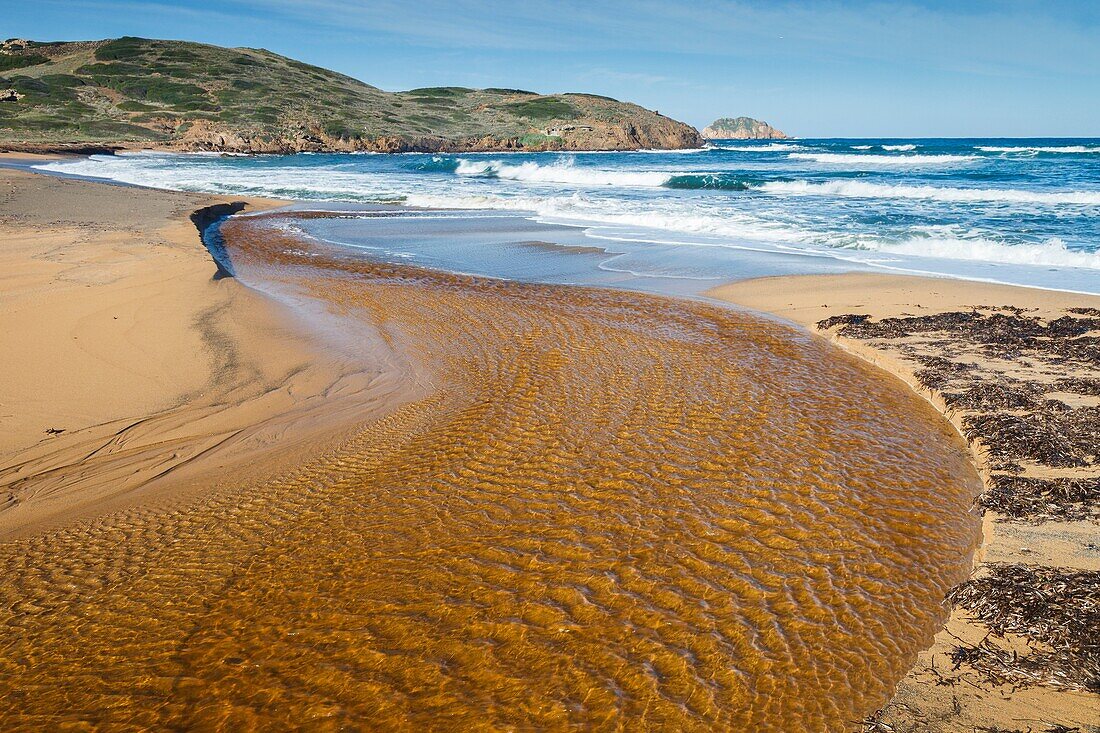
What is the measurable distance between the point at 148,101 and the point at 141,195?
6679 cm

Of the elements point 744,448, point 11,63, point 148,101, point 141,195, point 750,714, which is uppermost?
point 11,63

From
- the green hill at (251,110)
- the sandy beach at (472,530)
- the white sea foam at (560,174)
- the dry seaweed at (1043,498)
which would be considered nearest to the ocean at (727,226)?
the white sea foam at (560,174)

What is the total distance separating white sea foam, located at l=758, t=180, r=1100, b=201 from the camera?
20641 millimetres

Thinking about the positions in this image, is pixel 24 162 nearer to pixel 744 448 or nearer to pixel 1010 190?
pixel 744 448

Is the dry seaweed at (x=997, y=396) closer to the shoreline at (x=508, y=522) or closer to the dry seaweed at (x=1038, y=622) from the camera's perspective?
the shoreline at (x=508, y=522)

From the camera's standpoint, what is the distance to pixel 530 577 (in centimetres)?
305

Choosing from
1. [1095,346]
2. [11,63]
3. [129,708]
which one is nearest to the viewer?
[129,708]

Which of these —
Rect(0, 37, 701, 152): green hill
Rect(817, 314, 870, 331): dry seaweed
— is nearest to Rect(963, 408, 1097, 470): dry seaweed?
Rect(817, 314, 870, 331): dry seaweed

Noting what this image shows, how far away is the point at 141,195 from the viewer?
18.3m

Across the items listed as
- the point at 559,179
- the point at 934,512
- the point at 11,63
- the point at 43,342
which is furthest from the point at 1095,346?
the point at 11,63

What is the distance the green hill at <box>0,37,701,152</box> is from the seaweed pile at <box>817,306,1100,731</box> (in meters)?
58.0

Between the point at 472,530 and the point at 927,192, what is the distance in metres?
25.7

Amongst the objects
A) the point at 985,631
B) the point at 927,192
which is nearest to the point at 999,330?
the point at 985,631

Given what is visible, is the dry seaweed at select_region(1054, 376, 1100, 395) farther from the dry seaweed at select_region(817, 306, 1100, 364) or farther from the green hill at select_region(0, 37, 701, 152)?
the green hill at select_region(0, 37, 701, 152)
